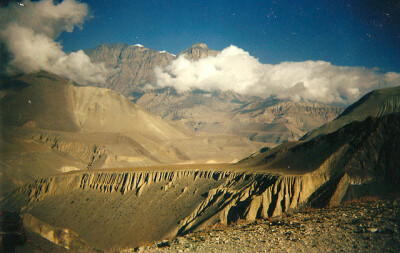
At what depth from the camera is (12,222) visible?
18.3 meters

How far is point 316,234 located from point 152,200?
4738 cm

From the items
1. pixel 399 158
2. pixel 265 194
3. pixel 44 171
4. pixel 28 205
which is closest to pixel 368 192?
pixel 399 158

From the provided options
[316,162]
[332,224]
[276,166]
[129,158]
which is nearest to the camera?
[332,224]

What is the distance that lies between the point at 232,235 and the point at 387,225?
9.42 metres

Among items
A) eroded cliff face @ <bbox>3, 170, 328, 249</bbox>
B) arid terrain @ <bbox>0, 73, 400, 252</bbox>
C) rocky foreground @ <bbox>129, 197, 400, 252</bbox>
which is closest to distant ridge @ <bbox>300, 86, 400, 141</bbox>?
arid terrain @ <bbox>0, 73, 400, 252</bbox>

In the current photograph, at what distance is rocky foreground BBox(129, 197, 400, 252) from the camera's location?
1376 cm

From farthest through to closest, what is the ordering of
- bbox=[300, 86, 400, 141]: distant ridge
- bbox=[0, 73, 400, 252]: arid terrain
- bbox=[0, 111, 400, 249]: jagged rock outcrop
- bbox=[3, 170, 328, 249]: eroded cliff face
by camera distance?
1. bbox=[300, 86, 400, 141]: distant ridge
2. bbox=[3, 170, 328, 249]: eroded cliff face
3. bbox=[0, 111, 400, 249]: jagged rock outcrop
4. bbox=[0, 73, 400, 252]: arid terrain

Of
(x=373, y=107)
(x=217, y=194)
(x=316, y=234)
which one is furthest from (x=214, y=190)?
(x=373, y=107)

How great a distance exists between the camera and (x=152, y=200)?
58.1 metres

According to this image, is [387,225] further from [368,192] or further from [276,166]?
[276,166]

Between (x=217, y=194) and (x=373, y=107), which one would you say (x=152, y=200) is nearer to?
(x=217, y=194)

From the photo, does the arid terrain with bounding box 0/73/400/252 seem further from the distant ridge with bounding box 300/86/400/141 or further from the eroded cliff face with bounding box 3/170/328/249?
the distant ridge with bounding box 300/86/400/141

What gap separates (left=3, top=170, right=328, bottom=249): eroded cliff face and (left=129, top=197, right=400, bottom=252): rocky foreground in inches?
610

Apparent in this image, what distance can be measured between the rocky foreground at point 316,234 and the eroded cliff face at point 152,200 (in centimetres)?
1548
